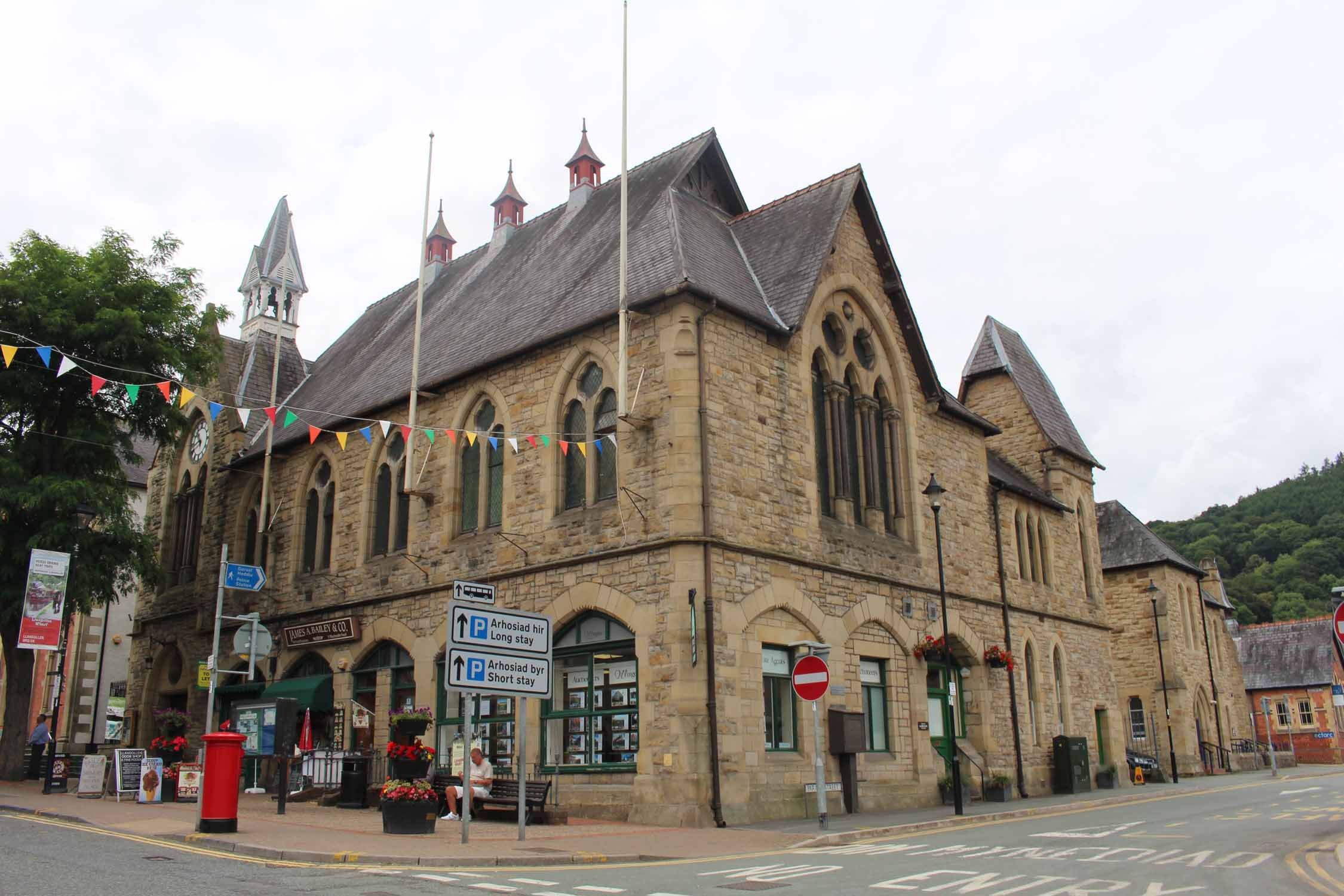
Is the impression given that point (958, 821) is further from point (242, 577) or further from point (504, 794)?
point (242, 577)

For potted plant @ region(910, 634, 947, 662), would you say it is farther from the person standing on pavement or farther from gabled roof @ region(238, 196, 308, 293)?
gabled roof @ region(238, 196, 308, 293)

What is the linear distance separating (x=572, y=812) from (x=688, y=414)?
6910 millimetres

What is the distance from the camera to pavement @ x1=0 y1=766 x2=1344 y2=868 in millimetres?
11820

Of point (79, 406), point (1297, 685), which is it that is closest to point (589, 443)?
point (79, 406)

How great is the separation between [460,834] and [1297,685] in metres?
68.3

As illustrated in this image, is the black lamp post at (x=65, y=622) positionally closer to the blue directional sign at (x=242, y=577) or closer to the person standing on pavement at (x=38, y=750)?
the person standing on pavement at (x=38, y=750)

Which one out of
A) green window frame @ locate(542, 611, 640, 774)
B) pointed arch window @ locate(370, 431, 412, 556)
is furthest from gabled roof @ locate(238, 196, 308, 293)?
green window frame @ locate(542, 611, 640, 774)

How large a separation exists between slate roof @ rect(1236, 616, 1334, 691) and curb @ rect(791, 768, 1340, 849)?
4838cm

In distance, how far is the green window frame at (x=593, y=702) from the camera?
1812cm

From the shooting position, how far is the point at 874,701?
21.3m

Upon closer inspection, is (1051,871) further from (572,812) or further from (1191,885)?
(572,812)

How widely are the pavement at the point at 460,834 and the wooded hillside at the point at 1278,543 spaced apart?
86845mm

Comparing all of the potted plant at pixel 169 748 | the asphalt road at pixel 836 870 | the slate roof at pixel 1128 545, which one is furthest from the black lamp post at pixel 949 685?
the slate roof at pixel 1128 545

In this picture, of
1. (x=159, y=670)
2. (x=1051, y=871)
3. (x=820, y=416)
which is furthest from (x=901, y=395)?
(x=159, y=670)
